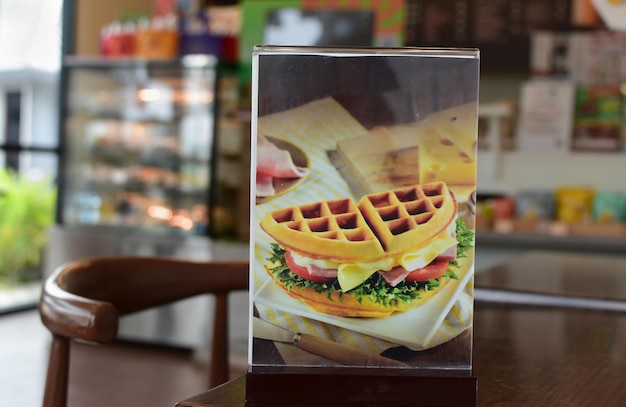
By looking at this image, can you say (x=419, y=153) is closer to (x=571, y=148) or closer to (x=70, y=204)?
(x=571, y=148)

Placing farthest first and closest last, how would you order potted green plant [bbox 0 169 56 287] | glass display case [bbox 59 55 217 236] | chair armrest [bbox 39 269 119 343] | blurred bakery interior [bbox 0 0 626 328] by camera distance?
potted green plant [bbox 0 169 56 287] → glass display case [bbox 59 55 217 236] → blurred bakery interior [bbox 0 0 626 328] → chair armrest [bbox 39 269 119 343]

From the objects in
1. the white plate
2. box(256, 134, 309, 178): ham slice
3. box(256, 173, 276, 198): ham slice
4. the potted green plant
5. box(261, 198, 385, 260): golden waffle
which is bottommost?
the potted green plant

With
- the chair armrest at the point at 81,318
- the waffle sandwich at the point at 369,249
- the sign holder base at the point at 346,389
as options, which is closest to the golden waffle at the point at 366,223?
the waffle sandwich at the point at 369,249

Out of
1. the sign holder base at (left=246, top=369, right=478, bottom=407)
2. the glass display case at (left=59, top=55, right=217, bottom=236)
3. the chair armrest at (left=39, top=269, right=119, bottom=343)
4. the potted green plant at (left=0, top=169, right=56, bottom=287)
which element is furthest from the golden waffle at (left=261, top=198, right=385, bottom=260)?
the potted green plant at (left=0, top=169, right=56, bottom=287)

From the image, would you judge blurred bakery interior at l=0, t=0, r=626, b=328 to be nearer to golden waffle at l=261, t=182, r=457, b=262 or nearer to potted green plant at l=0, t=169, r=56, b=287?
potted green plant at l=0, t=169, r=56, b=287

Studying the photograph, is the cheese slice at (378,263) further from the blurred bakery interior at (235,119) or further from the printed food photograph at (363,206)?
the blurred bakery interior at (235,119)

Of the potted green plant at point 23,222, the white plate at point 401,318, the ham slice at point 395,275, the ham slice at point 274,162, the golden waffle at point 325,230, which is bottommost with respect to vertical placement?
the potted green plant at point 23,222

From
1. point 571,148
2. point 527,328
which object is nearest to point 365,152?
point 527,328
